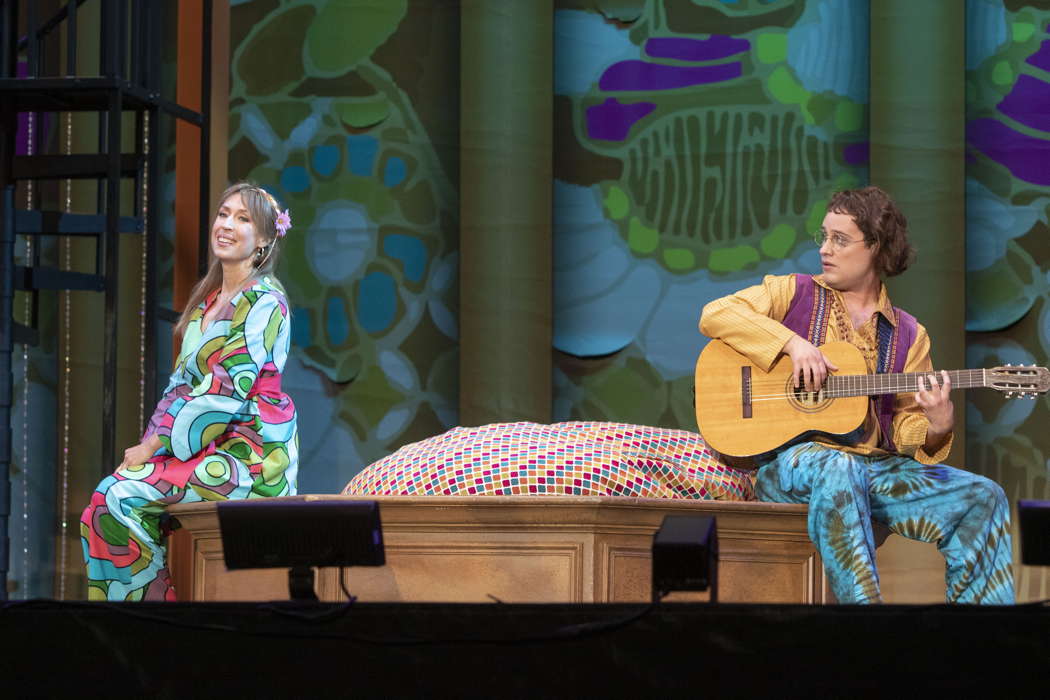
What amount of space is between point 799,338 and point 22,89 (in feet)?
8.50

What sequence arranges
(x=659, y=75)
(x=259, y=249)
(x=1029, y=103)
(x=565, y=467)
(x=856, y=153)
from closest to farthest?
(x=565, y=467) < (x=259, y=249) < (x=1029, y=103) < (x=856, y=153) < (x=659, y=75)

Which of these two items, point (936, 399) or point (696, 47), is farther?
point (696, 47)

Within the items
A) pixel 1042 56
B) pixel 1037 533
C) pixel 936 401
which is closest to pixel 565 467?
pixel 936 401

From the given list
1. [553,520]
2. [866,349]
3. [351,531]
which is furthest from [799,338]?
[351,531]

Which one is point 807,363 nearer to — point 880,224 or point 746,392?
point 746,392

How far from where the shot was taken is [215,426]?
174 inches

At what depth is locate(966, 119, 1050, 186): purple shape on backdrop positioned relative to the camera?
5.97m

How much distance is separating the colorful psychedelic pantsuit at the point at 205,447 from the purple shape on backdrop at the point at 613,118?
2063 mm

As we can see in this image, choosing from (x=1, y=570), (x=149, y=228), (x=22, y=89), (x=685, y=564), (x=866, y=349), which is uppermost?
(x=22, y=89)

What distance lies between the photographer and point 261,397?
4.52 m

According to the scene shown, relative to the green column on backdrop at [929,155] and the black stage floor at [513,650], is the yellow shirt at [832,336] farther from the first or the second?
the black stage floor at [513,650]

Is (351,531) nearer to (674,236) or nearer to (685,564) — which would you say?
(685,564)

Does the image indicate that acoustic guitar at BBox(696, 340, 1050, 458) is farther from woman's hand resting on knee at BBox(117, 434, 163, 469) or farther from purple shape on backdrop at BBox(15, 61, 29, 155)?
purple shape on backdrop at BBox(15, 61, 29, 155)

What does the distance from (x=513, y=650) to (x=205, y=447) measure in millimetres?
1975
